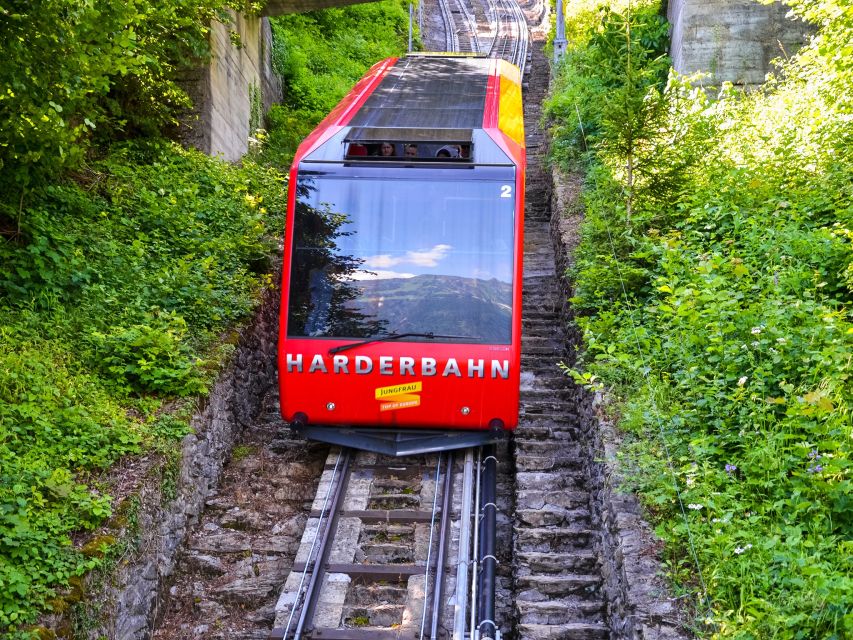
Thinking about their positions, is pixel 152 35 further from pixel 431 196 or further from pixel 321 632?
pixel 321 632

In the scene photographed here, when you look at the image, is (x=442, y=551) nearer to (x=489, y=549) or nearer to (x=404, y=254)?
(x=489, y=549)

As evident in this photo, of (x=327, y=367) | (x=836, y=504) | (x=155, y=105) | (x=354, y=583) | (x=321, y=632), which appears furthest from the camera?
(x=155, y=105)

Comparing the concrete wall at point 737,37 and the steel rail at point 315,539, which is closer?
the steel rail at point 315,539

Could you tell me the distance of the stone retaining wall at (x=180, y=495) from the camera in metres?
6.30

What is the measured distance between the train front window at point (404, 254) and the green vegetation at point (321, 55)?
9.58 m

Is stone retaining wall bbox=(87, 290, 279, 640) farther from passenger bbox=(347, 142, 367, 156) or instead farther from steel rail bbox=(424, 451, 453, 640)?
passenger bbox=(347, 142, 367, 156)

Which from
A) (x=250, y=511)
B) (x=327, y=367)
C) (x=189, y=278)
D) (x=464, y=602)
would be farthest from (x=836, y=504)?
(x=189, y=278)

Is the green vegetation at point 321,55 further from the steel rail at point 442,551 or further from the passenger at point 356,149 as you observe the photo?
the steel rail at point 442,551

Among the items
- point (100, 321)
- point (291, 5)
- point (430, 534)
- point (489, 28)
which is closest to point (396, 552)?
point (430, 534)

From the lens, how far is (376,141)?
8.46m

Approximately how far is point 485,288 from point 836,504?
12.6 feet

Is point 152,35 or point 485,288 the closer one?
point 485,288

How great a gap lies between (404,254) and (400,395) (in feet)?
4.69

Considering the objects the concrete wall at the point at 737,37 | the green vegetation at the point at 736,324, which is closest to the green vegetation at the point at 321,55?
the green vegetation at the point at 736,324
